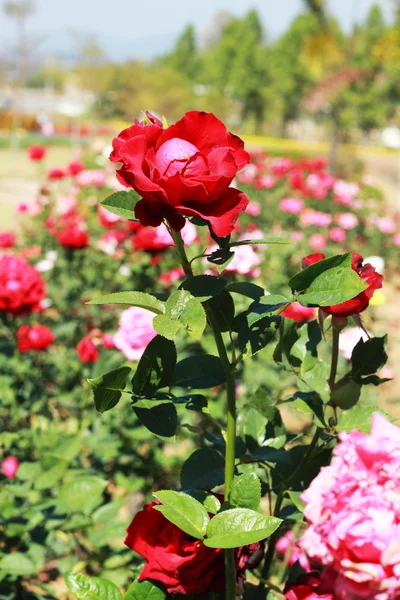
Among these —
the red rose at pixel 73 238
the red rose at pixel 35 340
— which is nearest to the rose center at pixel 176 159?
the red rose at pixel 35 340

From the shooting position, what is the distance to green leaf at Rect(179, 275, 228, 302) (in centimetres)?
60

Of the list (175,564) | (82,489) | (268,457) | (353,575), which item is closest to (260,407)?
(268,457)

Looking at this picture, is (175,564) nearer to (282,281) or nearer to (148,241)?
(148,241)

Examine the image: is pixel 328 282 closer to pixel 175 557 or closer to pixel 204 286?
pixel 204 286

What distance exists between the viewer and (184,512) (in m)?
0.63

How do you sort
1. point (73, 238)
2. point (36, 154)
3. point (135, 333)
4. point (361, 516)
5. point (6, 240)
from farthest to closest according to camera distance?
1. point (36, 154)
2. point (6, 240)
3. point (73, 238)
4. point (135, 333)
5. point (361, 516)

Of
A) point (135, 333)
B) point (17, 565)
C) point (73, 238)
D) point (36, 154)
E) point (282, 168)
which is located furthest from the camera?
point (282, 168)

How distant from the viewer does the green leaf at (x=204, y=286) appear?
602 mm

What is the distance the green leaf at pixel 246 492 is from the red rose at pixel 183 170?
225 mm

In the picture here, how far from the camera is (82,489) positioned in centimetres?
132

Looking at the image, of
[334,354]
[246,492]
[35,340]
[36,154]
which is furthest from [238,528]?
[36,154]

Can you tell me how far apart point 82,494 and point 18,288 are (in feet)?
1.99

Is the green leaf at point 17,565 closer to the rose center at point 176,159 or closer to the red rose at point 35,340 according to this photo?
the red rose at point 35,340

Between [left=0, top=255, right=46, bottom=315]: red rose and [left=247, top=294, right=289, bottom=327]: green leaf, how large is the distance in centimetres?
118
